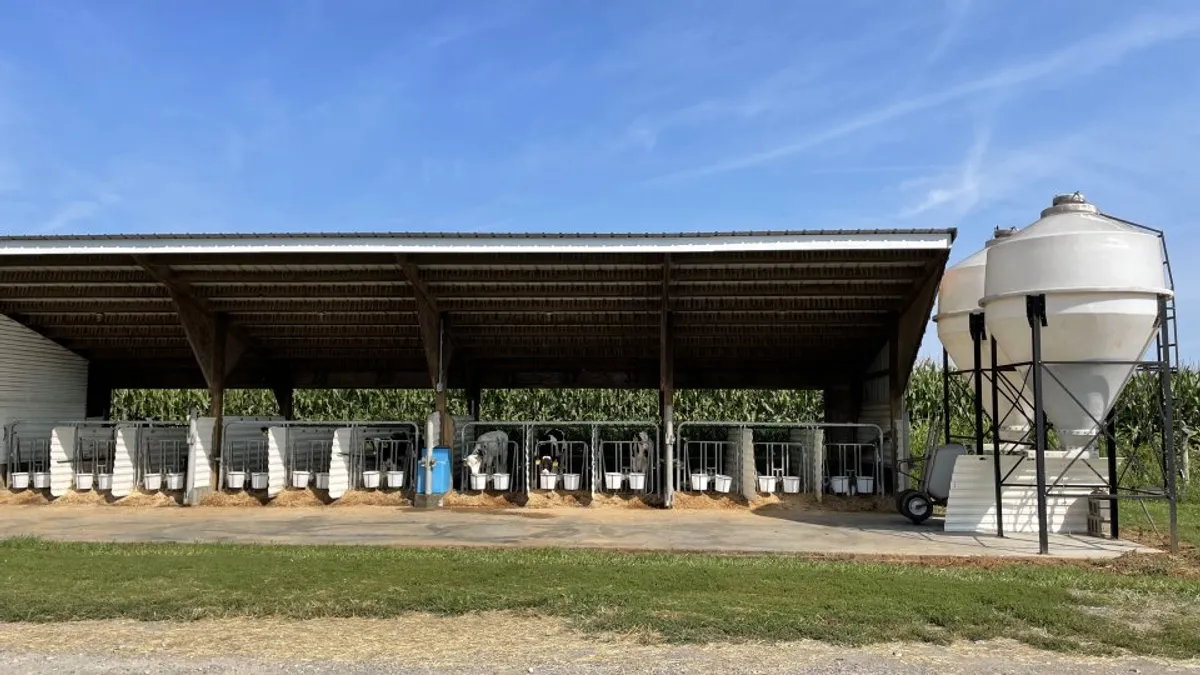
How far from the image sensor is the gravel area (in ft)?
18.6

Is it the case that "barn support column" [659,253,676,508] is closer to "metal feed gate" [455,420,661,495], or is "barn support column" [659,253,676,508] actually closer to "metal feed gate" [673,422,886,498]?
"metal feed gate" [455,420,661,495]

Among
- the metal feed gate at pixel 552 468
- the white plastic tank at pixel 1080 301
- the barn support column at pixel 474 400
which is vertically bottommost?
the metal feed gate at pixel 552 468

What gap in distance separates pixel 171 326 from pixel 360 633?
568 inches

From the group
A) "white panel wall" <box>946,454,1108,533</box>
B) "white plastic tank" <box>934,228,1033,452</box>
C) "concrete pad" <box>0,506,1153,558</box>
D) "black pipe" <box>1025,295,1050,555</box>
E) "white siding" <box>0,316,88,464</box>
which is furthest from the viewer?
"white siding" <box>0,316,88,464</box>

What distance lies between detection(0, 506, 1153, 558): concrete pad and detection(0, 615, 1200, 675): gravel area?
4.70 metres

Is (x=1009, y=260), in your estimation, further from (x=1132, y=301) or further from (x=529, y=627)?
(x=529, y=627)

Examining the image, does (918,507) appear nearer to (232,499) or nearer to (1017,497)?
(1017,497)

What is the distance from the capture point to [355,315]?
1783 centimetres

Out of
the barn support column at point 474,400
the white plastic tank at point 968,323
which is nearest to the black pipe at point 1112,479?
the white plastic tank at point 968,323

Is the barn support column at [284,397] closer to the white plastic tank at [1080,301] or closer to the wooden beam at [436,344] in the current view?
the wooden beam at [436,344]

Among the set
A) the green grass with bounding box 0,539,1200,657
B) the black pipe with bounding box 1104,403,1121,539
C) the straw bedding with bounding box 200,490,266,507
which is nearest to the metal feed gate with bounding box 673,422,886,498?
the black pipe with bounding box 1104,403,1121,539

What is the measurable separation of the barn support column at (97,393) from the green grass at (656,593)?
40.4 feet

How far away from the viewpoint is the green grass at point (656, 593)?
6.71 metres

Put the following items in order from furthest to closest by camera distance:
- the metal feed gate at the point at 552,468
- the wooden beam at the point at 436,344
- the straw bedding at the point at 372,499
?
the metal feed gate at the point at 552,468, the straw bedding at the point at 372,499, the wooden beam at the point at 436,344
